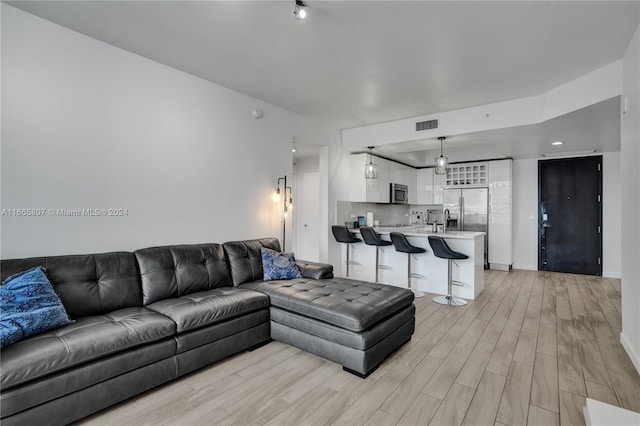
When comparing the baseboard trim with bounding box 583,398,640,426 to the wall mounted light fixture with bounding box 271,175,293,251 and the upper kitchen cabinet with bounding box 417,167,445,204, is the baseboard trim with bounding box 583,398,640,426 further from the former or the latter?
the upper kitchen cabinet with bounding box 417,167,445,204

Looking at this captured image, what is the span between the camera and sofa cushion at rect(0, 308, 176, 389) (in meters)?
1.67

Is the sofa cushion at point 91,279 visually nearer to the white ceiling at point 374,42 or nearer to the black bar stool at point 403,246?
the white ceiling at point 374,42

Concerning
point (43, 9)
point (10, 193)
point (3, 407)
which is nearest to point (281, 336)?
point (3, 407)

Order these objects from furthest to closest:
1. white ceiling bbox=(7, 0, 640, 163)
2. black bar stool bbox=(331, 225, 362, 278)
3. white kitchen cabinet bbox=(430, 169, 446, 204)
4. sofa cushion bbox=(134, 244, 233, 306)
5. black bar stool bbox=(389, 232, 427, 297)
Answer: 1. white kitchen cabinet bbox=(430, 169, 446, 204)
2. black bar stool bbox=(331, 225, 362, 278)
3. black bar stool bbox=(389, 232, 427, 297)
4. sofa cushion bbox=(134, 244, 233, 306)
5. white ceiling bbox=(7, 0, 640, 163)

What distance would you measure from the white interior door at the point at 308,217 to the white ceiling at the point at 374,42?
273 cm

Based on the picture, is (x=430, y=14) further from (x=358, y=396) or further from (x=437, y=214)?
(x=437, y=214)

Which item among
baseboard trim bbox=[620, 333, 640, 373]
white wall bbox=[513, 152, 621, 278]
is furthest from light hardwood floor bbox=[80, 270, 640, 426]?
white wall bbox=[513, 152, 621, 278]

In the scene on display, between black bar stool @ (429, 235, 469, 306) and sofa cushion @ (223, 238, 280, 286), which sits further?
black bar stool @ (429, 235, 469, 306)

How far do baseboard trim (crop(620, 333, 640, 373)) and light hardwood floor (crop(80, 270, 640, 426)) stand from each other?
0.04 m

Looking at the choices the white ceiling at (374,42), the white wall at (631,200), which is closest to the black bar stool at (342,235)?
the white ceiling at (374,42)

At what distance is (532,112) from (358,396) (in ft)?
13.3

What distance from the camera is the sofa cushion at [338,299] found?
8.22ft

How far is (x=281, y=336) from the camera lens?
9.71ft

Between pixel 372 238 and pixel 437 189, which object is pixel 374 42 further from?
pixel 437 189
